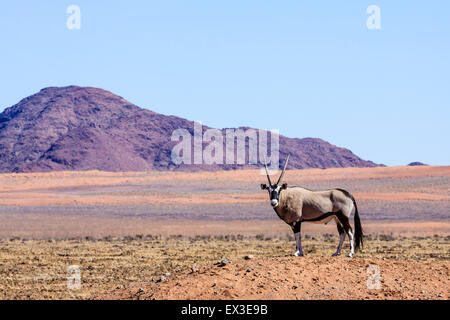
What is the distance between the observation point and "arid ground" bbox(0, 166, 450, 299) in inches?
483

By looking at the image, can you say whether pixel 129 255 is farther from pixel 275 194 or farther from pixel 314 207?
pixel 275 194

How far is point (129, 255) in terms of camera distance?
88.5 ft

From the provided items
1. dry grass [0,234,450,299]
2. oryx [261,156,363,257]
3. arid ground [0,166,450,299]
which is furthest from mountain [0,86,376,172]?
oryx [261,156,363,257]

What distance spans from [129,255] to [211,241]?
27.4ft

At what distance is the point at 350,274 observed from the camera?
12.7 meters

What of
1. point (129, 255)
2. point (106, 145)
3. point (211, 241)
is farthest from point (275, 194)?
point (106, 145)

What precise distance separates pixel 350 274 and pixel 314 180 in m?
76.9

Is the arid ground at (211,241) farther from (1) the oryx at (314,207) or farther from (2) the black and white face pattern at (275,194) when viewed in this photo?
(2) the black and white face pattern at (275,194)

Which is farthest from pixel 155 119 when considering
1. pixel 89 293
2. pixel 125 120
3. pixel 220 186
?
pixel 89 293

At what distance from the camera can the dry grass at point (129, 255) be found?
18016 millimetres

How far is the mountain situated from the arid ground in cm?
5860

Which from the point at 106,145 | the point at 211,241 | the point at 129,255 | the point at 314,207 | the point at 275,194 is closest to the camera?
the point at 275,194

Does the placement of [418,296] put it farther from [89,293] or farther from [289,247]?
[289,247]

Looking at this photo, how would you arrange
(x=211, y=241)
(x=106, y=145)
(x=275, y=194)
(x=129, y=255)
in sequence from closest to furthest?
1. (x=275, y=194)
2. (x=129, y=255)
3. (x=211, y=241)
4. (x=106, y=145)
